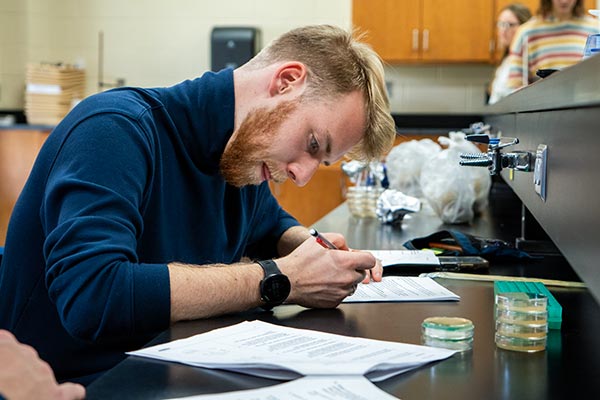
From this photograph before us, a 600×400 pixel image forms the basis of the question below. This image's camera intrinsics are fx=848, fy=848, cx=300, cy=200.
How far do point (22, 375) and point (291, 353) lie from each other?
1.16 ft

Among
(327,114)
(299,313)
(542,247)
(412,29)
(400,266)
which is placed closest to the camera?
(299,313)

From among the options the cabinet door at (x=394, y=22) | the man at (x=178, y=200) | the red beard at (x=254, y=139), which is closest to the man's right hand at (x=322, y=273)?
the man at (x=178, y=200)

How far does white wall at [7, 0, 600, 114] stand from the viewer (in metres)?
7.04

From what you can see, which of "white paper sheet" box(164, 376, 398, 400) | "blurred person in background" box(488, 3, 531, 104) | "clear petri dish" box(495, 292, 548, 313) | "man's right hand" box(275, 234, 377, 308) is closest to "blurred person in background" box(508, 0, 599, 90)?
"blurred person in background" box(488, 3, 531, 104)

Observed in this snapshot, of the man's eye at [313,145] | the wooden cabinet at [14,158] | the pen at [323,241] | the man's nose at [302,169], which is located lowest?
the wooden cabinet at [14,158]

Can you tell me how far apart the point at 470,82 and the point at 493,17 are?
624mm

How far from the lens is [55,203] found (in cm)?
136

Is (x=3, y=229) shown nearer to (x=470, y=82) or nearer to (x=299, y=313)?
(x=470, y=82)

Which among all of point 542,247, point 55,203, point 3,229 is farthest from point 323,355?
point 3,229

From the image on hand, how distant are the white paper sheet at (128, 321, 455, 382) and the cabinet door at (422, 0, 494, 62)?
574 centimetres

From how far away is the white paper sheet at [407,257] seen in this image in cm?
180

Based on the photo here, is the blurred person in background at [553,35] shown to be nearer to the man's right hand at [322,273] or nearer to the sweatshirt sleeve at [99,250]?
the man's right hand at [322,273]

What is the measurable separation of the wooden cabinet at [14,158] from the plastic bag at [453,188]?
4155 millimetres

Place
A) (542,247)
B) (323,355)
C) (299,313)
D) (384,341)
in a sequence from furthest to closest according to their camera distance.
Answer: (542,247), (299,313), (384,341), (323,355)
